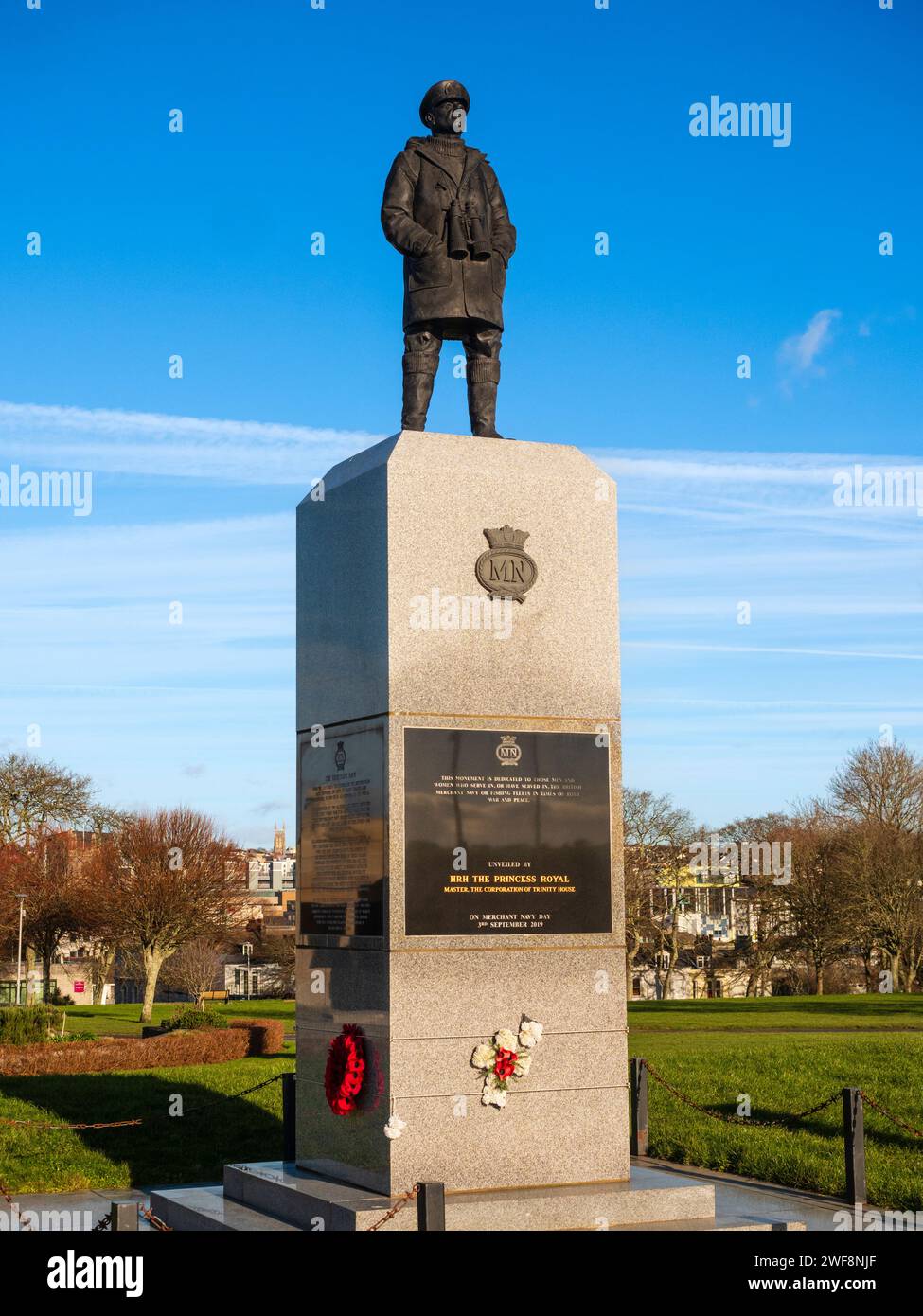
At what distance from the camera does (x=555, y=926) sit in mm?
10750

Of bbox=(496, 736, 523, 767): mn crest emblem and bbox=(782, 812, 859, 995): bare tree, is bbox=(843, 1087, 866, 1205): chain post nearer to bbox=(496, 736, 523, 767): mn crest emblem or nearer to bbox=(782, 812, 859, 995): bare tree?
bbox=(496, 736, 523, 767): mn crest emblem

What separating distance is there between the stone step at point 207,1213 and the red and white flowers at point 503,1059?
1.61 m

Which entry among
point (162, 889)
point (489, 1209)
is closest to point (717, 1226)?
point (489, 1209)

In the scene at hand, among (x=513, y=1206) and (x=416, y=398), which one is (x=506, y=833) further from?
(x=416, y=398)

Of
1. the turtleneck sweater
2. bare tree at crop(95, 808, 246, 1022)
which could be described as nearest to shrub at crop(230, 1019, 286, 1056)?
the turtleneck sweater

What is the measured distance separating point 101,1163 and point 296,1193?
561 centimetres

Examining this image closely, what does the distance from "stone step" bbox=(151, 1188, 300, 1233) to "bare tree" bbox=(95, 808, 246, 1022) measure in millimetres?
43310

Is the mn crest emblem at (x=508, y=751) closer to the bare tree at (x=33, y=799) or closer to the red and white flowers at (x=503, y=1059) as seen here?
the red and white flowers at (x=503, y=1059)

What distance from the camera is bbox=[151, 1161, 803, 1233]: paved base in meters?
9.60

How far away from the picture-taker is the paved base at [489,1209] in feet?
31.5

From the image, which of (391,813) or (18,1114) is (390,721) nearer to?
(391,813)

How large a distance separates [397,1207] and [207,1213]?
1909 mm

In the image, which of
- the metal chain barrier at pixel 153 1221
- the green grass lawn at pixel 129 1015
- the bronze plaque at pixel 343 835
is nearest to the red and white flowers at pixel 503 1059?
the bronze plaque at pixel 343 835
